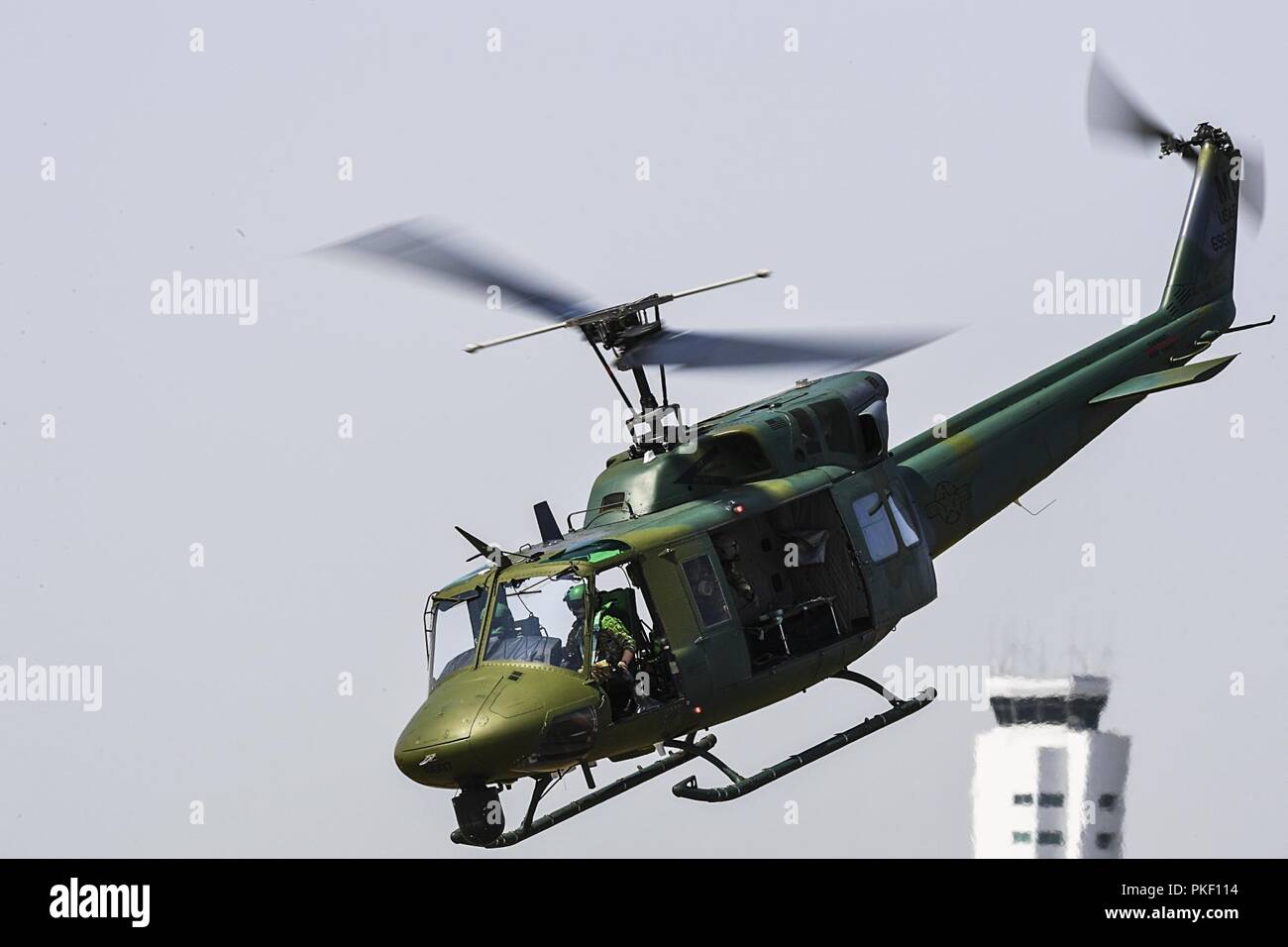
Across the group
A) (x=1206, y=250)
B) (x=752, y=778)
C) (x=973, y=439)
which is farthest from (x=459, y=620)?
(x=1206, y=250)

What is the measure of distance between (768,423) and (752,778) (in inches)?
133

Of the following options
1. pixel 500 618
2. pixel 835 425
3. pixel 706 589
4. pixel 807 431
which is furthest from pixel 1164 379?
pixel 500 618

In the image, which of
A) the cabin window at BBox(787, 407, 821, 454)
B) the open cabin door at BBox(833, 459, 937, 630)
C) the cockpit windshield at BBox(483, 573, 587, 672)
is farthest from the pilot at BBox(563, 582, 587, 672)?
the cabin window at BBox(787, 407, 821, 454)

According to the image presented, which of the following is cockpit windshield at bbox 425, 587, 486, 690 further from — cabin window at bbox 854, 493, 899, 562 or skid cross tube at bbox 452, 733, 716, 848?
cabin window at bbox 854, 493, 899, 562

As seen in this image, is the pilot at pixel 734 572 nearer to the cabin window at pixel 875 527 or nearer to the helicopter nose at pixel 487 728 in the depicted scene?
the cabin window at pixel 875 527

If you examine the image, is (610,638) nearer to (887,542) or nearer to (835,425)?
(887,542)

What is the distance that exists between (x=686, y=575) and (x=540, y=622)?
1.36 meters

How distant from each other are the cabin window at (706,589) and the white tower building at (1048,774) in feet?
25.0

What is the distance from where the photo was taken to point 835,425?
1919cm

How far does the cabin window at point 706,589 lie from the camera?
17062mm

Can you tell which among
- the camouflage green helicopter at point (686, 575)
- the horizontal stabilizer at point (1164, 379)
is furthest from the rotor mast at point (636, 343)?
the horizontal stabilizer at point (1164, 379)

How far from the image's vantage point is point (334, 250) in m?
15.7

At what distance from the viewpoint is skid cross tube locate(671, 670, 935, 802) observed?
55.4 feet

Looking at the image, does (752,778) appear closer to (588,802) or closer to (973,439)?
(588,802)
